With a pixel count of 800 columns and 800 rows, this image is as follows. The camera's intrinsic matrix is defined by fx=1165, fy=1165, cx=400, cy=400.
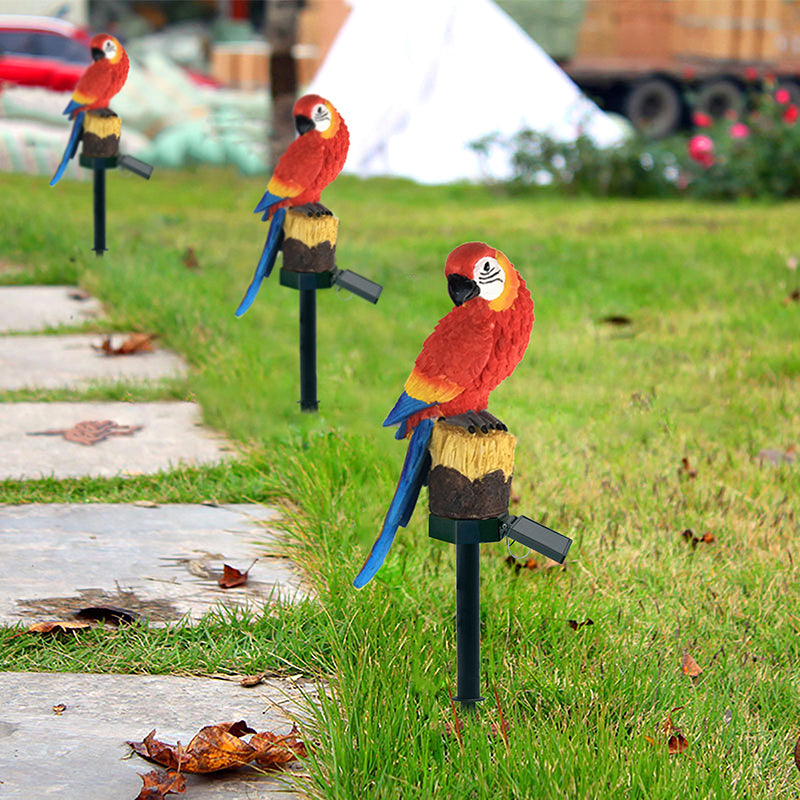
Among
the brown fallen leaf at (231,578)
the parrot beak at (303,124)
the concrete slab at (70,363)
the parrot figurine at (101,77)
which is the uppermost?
the parrot figurine at (101,77)

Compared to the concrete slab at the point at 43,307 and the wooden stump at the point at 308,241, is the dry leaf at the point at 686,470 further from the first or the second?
the concrete slab at the point at 43,307

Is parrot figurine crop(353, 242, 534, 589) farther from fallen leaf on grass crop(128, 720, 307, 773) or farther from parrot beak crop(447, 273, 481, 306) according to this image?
fallen leaf on grass crop(128, 720, 307, 773)

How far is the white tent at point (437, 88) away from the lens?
1241 cm

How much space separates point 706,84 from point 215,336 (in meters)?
15.5

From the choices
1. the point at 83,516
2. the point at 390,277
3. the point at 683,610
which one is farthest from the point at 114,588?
the point at 390,277

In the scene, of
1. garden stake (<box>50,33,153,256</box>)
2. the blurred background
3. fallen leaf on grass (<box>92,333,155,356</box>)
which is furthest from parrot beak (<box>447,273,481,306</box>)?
the blurred background

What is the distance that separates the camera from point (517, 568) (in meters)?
3.05

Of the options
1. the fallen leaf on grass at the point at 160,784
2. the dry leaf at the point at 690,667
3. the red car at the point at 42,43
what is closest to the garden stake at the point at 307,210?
the dry leaf at the point at 690,667

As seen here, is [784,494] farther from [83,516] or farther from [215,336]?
[215,336]

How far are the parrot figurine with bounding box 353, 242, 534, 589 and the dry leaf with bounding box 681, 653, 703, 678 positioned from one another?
0.84 metres

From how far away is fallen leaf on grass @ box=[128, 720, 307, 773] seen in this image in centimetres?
199

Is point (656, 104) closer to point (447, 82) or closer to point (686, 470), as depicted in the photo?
point (447, 82)

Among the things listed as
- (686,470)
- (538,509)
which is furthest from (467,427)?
(686,470)

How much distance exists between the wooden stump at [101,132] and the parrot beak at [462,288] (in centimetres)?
386
